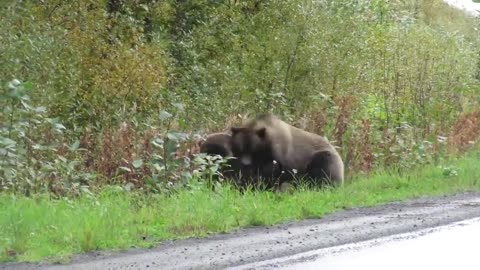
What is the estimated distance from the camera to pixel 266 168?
12.6m

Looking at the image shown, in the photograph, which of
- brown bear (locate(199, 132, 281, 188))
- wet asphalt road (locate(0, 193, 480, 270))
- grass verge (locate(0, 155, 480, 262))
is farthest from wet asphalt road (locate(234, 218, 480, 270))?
brown bear (locate(199, 132, 281, 188))

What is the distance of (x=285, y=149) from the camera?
12.7 metres

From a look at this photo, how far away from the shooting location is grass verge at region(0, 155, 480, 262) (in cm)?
823

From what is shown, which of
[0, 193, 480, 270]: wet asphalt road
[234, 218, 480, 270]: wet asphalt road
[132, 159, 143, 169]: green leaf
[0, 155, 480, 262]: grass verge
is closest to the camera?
[0, 193, 480, 270]: wet asphalt road

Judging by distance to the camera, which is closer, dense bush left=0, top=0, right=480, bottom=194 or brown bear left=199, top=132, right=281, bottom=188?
dense bush left=0, top=0, right=480, bottom=194

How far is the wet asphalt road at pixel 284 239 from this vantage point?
24.7 feet

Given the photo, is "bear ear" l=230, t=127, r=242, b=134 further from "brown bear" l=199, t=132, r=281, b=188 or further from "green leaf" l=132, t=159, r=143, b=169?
"green leaf" l=132, t=159, r=143, b=169

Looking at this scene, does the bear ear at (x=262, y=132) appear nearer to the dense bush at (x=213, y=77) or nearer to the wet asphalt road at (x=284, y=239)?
the dense bush at (x=213, y=77)

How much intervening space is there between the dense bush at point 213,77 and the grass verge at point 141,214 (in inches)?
33.8

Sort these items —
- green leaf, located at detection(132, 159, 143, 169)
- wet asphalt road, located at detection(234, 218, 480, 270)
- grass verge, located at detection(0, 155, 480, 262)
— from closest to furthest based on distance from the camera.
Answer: wet asphalt road, located at detection(234, 218, 480, 270) → grass verge, located at detection(0, 155, 480, 262) → green leaf, located at detection(132, 159, 143, 169)

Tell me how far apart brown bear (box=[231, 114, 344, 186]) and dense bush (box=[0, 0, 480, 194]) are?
0.79 metres

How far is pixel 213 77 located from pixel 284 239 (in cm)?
762

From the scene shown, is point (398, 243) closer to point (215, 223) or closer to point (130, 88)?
point (215, 223)

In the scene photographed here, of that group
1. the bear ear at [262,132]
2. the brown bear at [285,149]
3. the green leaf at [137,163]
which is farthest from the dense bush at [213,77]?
the bear ear at [262,132]
